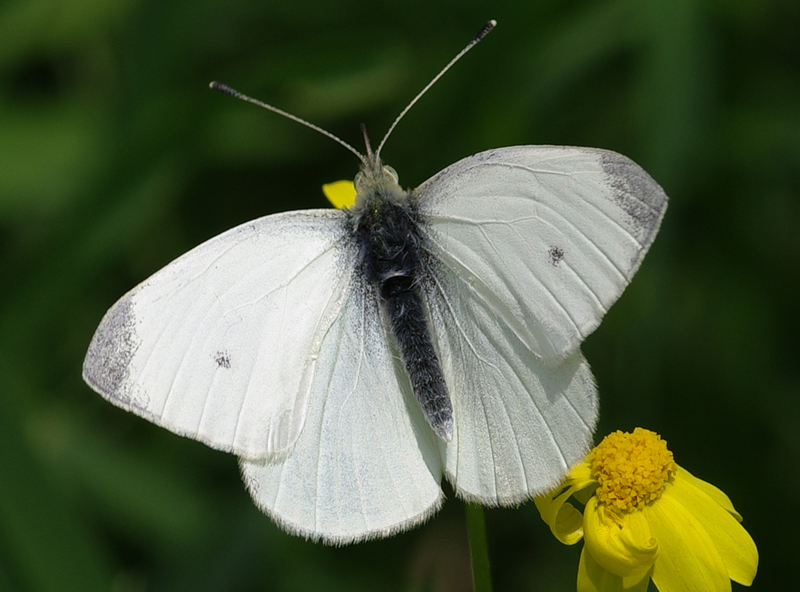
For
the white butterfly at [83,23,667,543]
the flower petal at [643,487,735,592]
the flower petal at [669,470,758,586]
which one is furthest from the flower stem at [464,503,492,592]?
the flower petal at [669,470,758,586]

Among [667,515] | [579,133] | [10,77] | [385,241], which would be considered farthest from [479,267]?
[10,77]

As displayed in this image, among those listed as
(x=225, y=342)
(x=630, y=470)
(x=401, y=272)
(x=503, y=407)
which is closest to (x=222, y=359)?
(x=225, y=342)

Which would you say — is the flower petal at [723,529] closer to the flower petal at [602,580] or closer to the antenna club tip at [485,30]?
the flower petal at [602,580]

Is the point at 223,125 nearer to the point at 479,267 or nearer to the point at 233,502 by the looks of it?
the point at 233,502

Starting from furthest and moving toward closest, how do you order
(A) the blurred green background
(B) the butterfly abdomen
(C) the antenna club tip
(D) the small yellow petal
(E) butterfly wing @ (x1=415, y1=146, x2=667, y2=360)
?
(A) the blurred green background
(D) the small yellow petal
(C) the antenna club tip
(B) the butterfly abdomen
(E) butterfly wing @ (x1=415, y1=146, x2=667, y2=360)

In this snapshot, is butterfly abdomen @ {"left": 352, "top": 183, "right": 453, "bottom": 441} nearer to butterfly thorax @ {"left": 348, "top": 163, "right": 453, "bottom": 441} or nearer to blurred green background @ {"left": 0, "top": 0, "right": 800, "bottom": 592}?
butterfly thorax @ {"left": 348, "top": 163, "right": 453, "bottom": 441}

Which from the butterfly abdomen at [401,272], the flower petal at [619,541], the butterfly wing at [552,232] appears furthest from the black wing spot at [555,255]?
the flower petal at [619,541]
